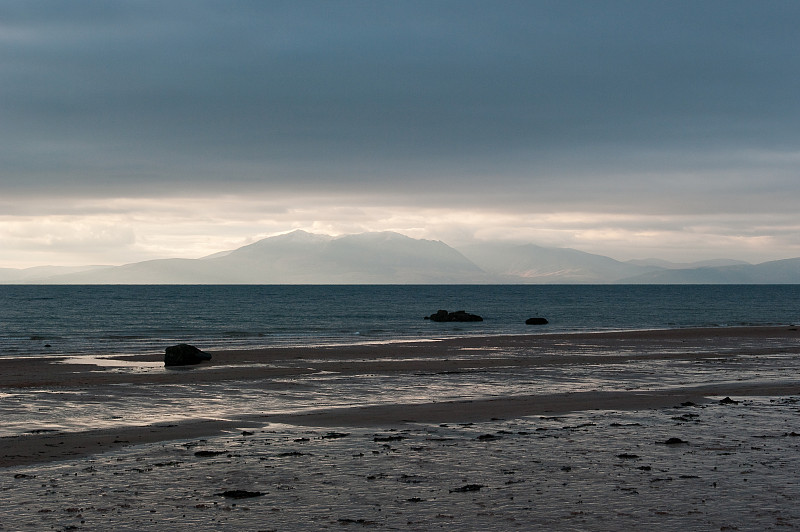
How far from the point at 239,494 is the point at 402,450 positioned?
461 centimetres

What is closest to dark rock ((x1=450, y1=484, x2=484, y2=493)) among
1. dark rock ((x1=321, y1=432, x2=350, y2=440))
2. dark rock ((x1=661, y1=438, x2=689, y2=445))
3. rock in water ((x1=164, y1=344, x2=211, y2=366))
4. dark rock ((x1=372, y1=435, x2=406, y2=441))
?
dark rock ((x1=372, y1=435, x2=406, y2=441))

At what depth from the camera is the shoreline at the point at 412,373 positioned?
18.8 m

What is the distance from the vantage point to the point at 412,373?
34.6 meters

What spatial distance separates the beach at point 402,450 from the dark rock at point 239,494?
0.18 ft

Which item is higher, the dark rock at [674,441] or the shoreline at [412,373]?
the dark rock at [674,441]

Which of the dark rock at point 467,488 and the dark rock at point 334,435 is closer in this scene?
the dark rock at point 467,488

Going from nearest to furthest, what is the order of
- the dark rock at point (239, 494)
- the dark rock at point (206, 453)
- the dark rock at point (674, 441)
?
the dark rock at point (239, 494)
the dark rock at point (206, 453)
the dark rock at point (674, 441)

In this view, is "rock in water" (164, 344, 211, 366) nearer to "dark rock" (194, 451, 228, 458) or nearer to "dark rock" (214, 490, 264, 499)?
"dark rock" (194, 451, 228, 458)

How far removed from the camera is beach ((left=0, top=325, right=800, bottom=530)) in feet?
38.5

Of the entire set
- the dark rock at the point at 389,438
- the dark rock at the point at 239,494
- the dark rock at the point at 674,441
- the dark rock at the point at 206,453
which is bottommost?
the dark rock at the point at 389,438

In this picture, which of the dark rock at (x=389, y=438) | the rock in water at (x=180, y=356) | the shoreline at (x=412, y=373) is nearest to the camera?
the dark rock at (x=389, y=438)

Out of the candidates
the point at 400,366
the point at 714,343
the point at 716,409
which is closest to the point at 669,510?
the point at 716,409

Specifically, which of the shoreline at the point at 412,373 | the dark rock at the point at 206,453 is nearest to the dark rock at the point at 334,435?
the shoreline at the point at 412,373

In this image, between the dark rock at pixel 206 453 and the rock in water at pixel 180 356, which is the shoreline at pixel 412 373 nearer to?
the rock in water at pixel 180 356
